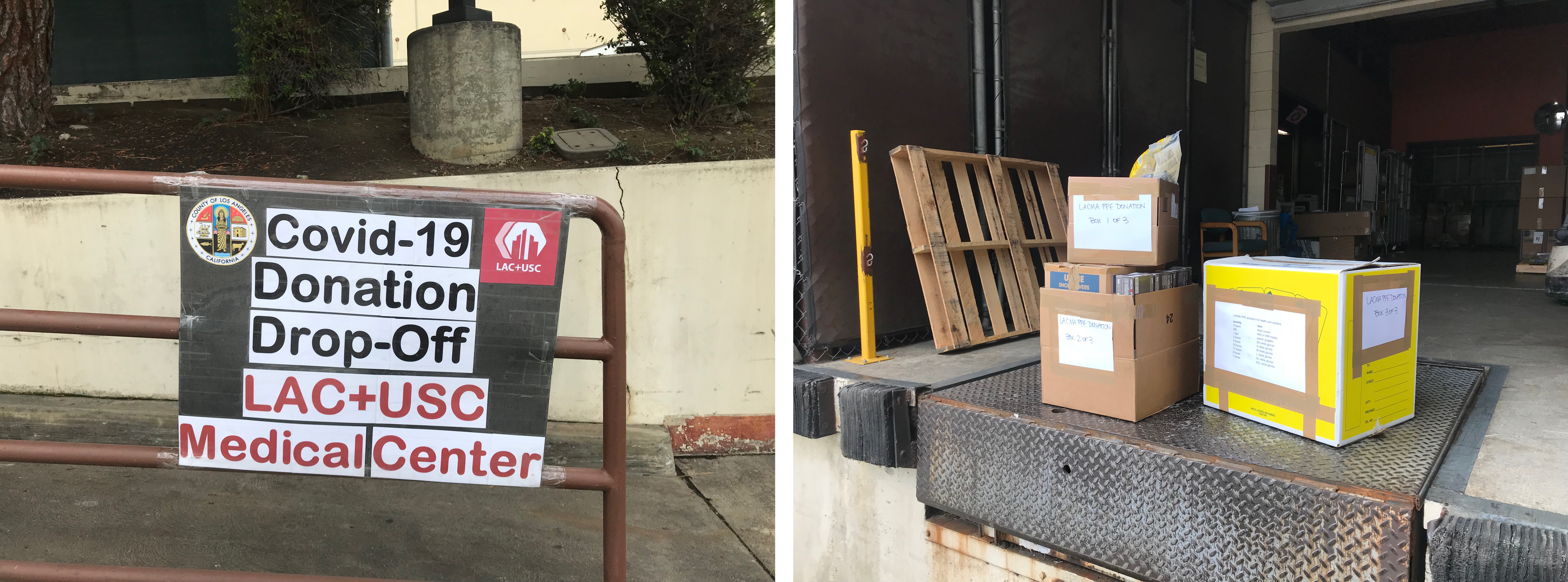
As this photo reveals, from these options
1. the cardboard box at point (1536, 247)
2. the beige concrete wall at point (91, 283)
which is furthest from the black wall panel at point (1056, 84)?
the cardboard box at point (1536, 247)

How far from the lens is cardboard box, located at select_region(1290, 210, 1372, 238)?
378 inches

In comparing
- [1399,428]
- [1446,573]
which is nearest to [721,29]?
[1399,428]

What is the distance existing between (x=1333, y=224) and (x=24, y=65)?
498 inches

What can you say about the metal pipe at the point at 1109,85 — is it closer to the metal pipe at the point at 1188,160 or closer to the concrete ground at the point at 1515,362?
the metal pipe at the point at 1188,160

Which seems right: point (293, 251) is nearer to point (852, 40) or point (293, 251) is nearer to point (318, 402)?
point (318, 402)

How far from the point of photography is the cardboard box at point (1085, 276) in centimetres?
282

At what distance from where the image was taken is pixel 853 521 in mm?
3439

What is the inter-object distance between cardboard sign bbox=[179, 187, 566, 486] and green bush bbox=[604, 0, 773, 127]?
3.69 meters

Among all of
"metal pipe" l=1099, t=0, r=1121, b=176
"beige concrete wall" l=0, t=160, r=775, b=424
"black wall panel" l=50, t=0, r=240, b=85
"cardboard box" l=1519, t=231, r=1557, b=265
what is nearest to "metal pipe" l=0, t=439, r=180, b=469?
"beige concrete wall" l=0, t=160, r=775, b=424

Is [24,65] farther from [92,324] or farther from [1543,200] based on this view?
[1543,200]

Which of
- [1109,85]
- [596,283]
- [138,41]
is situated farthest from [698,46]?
[138,41]

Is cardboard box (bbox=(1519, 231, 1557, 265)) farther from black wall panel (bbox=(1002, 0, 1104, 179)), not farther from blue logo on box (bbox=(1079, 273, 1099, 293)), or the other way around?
blue logo on box (bbox=(1079, 273, 1099, 293))

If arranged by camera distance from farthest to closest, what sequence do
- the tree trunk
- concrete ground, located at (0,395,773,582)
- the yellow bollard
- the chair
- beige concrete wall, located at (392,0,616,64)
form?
1. the chair
2. beige concrete wall, located at (392,0,616,64)
3. the tree trunk
4. the yellow bollard
5. concrete ground, located at (0,395,773,582)

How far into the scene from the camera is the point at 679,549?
352 cm
